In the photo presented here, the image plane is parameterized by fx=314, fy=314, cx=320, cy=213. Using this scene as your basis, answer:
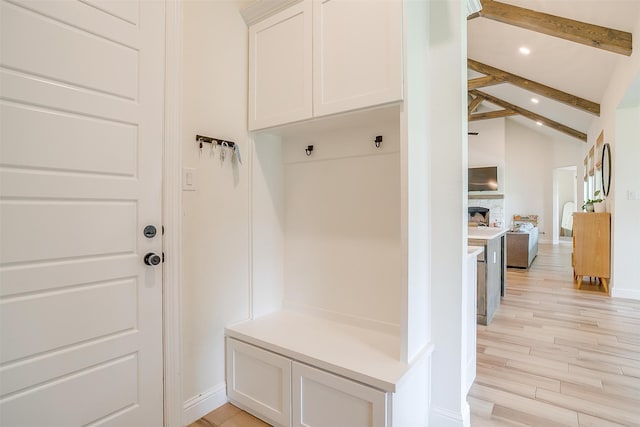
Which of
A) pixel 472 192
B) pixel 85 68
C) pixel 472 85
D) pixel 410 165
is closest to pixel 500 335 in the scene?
pixel 410 165

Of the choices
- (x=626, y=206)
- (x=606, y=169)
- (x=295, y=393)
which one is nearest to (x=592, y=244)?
(x=626, y=206)

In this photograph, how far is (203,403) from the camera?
1803mm

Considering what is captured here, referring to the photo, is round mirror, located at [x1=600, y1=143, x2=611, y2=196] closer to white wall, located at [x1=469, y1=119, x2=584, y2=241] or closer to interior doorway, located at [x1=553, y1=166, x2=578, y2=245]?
white wall, located at [x1=469, y1=119, x2=584, y2=241]

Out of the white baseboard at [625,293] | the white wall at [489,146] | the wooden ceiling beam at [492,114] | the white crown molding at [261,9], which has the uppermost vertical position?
the wooden ceiling beam at [492,114]

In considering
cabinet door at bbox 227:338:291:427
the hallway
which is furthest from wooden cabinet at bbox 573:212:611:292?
cabinet door at bbox 227:338:291:427

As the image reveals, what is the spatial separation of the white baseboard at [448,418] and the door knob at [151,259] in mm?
1637

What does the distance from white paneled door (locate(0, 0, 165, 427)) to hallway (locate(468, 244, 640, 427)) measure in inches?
74.4

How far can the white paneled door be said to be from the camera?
1181mm

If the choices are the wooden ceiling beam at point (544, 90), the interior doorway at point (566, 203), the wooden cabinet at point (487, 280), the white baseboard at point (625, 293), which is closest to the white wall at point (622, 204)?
the white baseboard at point (625, 293)

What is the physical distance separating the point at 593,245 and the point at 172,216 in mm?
5326

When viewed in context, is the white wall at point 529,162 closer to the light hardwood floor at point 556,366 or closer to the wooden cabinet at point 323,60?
the light hardwood floor at point 556,366

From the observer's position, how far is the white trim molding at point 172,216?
63.9 inches

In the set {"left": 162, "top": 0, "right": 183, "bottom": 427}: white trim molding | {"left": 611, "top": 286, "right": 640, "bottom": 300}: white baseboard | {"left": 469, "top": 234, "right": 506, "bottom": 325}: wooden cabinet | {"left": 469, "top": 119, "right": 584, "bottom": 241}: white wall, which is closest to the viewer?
{"left": 162, "top": 0, "right": 183, "bottom": 427}: white trim molding

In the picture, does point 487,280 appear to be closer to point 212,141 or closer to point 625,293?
point 625,293
